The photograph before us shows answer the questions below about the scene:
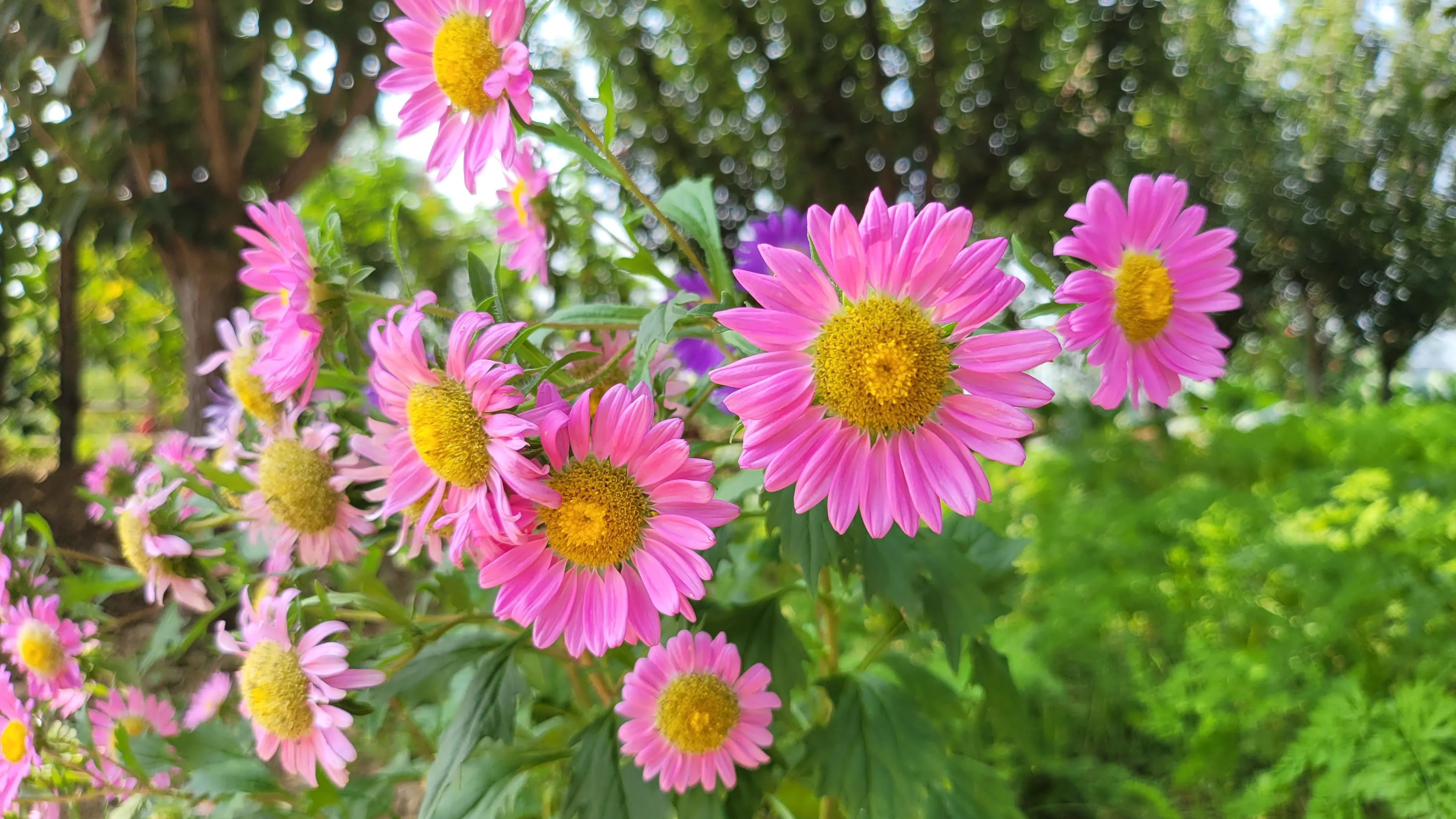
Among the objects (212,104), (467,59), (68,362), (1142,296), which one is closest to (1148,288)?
(1142,296)

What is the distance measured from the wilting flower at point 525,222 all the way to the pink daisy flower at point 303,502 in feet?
Result: 0.61

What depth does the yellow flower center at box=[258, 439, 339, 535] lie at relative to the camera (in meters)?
0.50

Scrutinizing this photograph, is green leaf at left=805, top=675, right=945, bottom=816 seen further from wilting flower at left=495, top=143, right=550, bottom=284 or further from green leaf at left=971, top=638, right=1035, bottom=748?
wilting flower at left=495, top=143, right=550, bottom=284

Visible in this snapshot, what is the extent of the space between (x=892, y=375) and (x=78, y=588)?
0.67 metres

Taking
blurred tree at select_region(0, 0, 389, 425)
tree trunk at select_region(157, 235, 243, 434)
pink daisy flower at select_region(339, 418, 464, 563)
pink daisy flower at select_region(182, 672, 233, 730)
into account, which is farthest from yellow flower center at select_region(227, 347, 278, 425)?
tree trunk at select_region(157, 235, 243, 434)

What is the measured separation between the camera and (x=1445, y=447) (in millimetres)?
1367

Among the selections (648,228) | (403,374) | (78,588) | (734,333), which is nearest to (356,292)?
(403,374)

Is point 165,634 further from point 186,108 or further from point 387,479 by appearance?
point 186,108

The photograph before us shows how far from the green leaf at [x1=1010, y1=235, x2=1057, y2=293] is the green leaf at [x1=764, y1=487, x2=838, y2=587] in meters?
0.18

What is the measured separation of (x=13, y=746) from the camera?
557 mm

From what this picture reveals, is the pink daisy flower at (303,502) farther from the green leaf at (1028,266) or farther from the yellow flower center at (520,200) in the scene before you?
the green leaf at (1028,266)

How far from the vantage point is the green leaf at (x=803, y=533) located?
49 cm

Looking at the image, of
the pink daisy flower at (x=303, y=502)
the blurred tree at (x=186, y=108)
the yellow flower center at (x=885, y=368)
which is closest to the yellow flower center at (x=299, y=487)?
the pink daisy flower at (x=303, y=502)

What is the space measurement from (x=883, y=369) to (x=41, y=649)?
0.64 m
